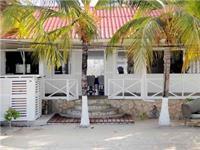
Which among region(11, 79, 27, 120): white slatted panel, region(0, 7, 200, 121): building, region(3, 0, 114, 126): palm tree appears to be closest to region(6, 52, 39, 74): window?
region(0, 7, 200, 121): building

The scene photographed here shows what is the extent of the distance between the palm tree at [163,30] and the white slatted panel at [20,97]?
142 inches

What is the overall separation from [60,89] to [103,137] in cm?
562

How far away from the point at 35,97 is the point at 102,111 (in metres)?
3.03

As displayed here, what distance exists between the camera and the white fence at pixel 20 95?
49.3 feet

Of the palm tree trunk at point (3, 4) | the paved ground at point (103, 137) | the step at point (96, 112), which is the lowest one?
the paved ground at point (103, 137)

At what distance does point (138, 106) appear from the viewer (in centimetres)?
1725

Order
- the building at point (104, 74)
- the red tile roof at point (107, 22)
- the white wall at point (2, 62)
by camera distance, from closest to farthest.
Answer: the building at point (104, 74)
the red tile roof at point (107, 22)
the white wall at point (2, 62)

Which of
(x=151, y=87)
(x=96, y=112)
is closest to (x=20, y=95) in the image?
(x=96, y=112)

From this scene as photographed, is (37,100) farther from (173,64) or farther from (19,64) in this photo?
(173,64)

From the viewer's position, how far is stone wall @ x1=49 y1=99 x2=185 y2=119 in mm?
17031

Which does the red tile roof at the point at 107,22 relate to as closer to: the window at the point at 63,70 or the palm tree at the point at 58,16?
the window at the point at 63,70

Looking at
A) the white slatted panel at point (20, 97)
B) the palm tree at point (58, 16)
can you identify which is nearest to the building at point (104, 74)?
the white slatted panel at point (20, 97)

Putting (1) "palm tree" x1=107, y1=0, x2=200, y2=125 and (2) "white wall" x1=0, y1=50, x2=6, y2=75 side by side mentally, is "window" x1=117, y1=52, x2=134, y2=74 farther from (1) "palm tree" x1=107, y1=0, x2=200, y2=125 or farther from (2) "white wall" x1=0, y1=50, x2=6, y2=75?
(2) "white wall" x1=0, y1=50, x2=6, y2=75

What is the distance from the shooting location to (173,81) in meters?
18.6
